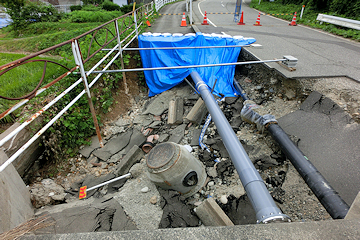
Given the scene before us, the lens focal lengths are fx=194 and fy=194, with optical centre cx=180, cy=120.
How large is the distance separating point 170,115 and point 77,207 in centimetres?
324

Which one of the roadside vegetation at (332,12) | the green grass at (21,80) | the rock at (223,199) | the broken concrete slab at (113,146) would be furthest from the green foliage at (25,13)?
the rock at (223,199)

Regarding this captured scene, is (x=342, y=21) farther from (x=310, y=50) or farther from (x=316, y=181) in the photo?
(x=316, y=181)

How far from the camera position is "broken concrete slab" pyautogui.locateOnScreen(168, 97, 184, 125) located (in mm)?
5439

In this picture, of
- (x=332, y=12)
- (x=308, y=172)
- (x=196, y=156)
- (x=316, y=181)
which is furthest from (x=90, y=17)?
(x=316, y=181)

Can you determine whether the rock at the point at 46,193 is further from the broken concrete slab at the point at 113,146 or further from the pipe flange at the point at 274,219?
the pipe flange at the point at 274,219

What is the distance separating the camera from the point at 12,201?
2551 mm

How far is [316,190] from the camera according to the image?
273cm

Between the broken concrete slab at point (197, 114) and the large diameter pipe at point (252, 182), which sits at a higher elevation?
the large diameter pipe at point (252, 182)

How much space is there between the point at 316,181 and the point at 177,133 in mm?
3130

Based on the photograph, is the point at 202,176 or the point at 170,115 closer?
the point at 202,176

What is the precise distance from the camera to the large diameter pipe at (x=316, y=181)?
2.46 m

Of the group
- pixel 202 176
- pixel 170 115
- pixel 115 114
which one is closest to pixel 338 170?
pixel 202 176

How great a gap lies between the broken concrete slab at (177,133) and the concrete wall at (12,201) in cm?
296

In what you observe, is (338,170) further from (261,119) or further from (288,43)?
(288,43)
